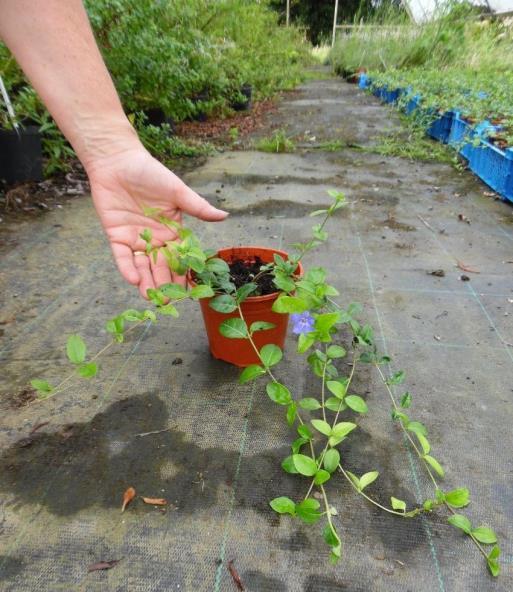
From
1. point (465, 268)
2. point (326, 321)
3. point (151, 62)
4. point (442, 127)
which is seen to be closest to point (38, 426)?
point (326, 321)

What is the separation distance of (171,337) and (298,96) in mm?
8225

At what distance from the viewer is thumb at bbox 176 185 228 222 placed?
3.89 ft

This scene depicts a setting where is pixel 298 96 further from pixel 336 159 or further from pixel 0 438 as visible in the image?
pixel 0 438

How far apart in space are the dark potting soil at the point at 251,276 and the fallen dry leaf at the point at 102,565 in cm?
76

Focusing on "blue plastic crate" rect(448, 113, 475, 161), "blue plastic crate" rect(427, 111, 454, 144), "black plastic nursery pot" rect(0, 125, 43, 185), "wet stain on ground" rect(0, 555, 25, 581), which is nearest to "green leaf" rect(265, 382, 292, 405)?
"wet stain on ground" rect(0, 555, 25, 581)

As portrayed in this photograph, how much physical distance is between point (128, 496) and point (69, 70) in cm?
112

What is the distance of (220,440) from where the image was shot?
1194 millimetres

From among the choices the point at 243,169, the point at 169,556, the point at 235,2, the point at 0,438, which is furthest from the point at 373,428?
the point at 235,2

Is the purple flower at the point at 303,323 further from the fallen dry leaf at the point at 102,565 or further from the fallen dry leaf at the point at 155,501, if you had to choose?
the fallen dry leaf at the point at 102,565

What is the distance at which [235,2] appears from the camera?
5.54 metres

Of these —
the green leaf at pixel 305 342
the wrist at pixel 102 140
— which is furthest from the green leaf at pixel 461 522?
the wrist at pixel 102 140

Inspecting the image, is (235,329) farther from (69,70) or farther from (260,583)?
(69,70)

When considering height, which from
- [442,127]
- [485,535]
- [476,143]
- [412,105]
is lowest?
[412,105]

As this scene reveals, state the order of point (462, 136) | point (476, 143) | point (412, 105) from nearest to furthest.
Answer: point (476, 143) → point (462, 136) → point (412, 105)
